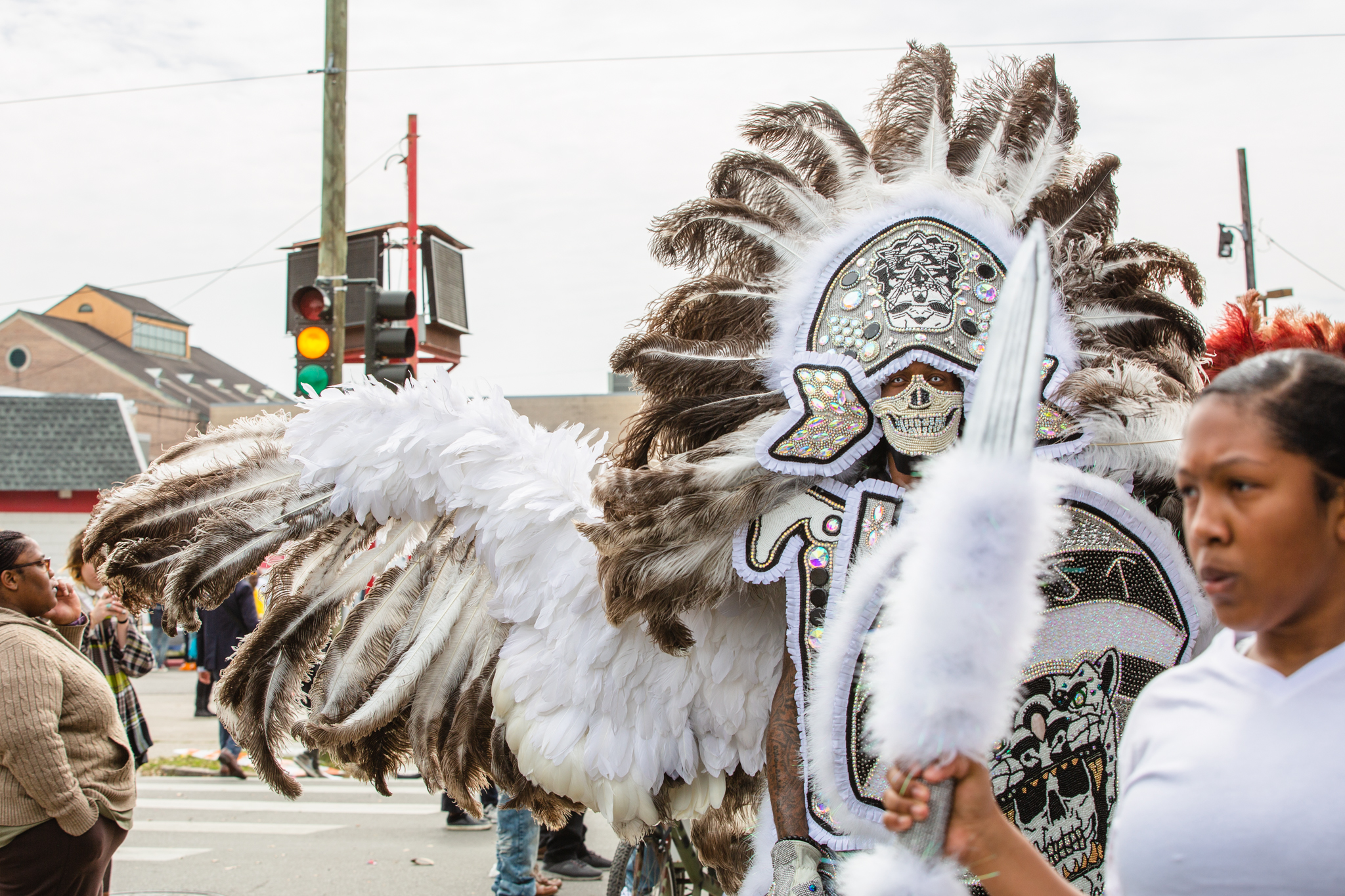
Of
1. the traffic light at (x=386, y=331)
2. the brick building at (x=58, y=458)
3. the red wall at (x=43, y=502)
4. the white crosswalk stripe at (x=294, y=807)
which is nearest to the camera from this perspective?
the traffic light at (x=386, y=331)

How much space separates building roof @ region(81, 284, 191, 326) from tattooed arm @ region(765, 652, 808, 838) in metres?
35.5

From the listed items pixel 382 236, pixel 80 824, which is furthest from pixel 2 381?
pixel 80 824

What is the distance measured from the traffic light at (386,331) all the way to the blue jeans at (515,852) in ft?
9.75

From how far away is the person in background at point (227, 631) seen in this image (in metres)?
7.30

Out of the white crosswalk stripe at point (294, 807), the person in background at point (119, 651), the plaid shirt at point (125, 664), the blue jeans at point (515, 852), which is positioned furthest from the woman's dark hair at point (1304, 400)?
the white crosswalk stripe at point (294, 807)

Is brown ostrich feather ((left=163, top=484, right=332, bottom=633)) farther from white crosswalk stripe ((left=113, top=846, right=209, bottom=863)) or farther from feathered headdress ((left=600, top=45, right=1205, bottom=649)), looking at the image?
white crosswalk stripe ((left=113, top=846, right=209, bottom=863))

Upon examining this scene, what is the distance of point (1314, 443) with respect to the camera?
0.98m

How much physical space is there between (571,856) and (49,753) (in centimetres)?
287

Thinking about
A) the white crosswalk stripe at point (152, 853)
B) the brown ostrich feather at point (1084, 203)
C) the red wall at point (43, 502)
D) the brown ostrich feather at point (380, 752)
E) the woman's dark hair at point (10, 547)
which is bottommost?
the white crosswalk stripe at point (152, 853)

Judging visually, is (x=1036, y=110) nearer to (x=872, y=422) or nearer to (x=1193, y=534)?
(x=872, y=422)

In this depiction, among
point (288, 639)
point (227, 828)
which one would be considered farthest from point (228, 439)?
point (227, 828)

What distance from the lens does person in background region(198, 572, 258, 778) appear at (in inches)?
288

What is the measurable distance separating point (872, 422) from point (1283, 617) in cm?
115

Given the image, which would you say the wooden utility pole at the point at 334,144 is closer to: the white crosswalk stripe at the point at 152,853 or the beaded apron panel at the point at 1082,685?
the white crosswalk stripe at the point at 152,853
